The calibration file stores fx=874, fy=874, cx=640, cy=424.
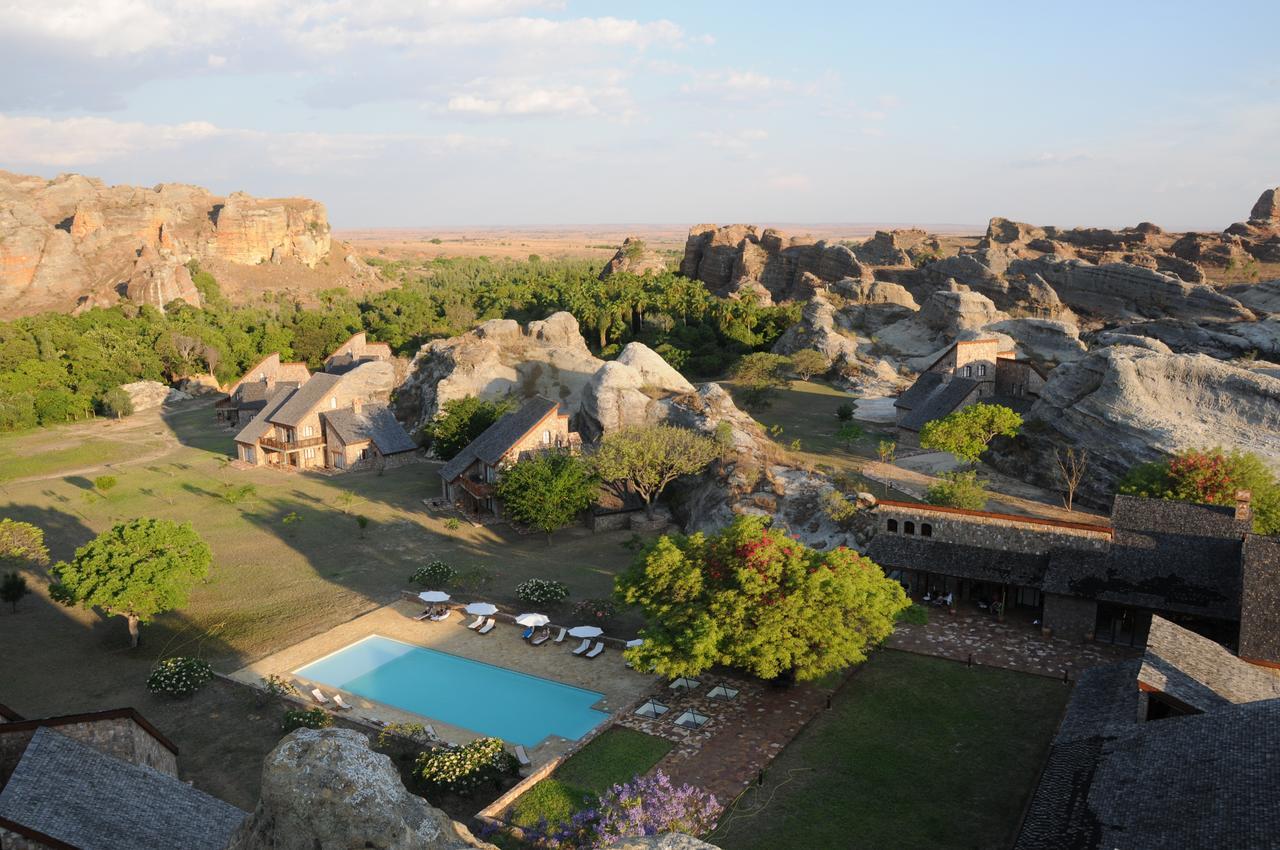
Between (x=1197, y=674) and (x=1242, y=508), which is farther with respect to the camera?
(x=1242, y=508)

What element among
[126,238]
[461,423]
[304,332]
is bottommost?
[461,423]

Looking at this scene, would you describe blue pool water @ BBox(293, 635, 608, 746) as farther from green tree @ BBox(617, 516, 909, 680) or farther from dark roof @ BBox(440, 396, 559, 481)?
dark roof @ BBox(440, 396, 559, 481)

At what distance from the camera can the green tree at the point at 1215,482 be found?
3356 cm

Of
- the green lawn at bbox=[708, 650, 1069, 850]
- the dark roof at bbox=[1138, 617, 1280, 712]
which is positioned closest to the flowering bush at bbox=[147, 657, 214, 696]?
the green lawn at bbox=[708, 650, 1069, 850]

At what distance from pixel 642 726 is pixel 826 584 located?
6.82 m

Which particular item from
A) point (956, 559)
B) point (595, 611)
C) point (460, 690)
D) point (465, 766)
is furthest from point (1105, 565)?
point (460, 690)

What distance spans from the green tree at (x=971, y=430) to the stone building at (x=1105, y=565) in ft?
39.1

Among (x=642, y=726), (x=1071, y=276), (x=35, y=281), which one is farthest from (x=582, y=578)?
(x=35, y=281)

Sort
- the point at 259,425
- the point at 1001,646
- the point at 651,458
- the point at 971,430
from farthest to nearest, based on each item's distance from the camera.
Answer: the point at 259,425
the point at 971,430
the point at 651,458
the point at 1001,646

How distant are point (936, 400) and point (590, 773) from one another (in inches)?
1517

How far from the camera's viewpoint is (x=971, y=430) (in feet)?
149

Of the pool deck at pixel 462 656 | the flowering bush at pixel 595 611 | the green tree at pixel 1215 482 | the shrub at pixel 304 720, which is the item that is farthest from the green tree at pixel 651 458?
the shrub at pixel 304 720

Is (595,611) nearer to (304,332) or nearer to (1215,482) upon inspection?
(1215,482)

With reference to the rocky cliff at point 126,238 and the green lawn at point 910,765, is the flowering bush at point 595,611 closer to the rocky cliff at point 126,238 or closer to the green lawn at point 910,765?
the green lawn at point 910,765
